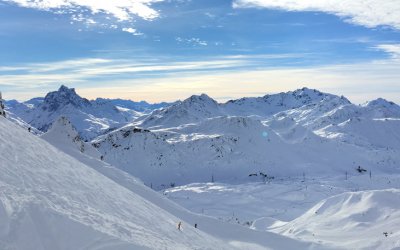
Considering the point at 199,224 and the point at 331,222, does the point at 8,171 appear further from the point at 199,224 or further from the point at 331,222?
the point at 331,222

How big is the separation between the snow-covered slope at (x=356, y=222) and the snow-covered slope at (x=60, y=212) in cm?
1549

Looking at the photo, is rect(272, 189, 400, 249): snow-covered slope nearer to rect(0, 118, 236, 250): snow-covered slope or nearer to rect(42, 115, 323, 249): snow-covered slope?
rect(42, 115, 323, 249): snow-covered slope

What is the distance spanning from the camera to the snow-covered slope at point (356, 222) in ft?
90.8

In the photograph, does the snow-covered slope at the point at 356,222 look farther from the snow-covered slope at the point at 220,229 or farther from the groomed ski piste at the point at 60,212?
the groomed ski piste at the point at 60,212

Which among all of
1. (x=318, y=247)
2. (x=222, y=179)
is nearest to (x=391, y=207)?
(x=318, y=247)

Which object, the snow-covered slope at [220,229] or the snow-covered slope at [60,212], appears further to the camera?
the snow-covered slope at [220,229]

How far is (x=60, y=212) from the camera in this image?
10.2 meters

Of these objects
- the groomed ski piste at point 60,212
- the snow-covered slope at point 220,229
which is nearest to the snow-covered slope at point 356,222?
the snow-covered slope at point 220,229

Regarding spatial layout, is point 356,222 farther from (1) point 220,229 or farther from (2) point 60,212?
(2) point 60,212

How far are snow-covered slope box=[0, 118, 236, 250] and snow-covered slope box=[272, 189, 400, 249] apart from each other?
15.5 meters

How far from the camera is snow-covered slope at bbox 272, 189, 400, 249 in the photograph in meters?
27.7

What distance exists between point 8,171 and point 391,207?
1282 inches

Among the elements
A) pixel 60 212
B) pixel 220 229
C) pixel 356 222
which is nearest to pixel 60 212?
pixel 60 212

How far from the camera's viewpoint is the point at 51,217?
973 centimetres
